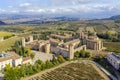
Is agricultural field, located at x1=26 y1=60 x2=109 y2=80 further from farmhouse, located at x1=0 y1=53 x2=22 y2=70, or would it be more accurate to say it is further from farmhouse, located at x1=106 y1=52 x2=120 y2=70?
farmhouse, located at x1=0 y1=53 x2=22 y2=70

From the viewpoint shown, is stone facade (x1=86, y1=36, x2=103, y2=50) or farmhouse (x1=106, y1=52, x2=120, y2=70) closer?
farmhouse (x1=106, y1=52, x2=120, y2=70)

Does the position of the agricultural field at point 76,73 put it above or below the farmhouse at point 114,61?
below

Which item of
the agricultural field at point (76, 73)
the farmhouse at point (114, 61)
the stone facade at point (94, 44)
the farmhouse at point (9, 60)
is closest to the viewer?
the agricultural field at point (76, 73)

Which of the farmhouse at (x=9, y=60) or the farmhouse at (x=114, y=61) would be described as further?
the farmhouse at (x=114, y=61)

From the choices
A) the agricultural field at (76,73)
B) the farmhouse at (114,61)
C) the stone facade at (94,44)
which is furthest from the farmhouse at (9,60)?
the stone facade at (94,44)

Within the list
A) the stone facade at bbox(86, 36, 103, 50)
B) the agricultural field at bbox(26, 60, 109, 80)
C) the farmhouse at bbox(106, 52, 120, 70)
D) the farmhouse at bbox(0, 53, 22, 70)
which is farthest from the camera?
the stone facade at bbox(86, 36, 103, 50)

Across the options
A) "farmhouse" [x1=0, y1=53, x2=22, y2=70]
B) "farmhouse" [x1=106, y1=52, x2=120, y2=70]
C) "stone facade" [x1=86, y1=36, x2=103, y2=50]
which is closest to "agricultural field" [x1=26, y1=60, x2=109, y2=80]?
"farmhouse" [x1=106, y1=52, x2=120, y2=70]

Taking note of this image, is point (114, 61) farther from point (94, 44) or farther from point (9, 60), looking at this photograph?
point (9, 60)

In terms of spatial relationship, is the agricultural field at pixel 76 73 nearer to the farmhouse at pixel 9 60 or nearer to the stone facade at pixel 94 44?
the farmhouse at pixel 9 60

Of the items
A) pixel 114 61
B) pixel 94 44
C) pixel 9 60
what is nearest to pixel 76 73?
pixel 114 61

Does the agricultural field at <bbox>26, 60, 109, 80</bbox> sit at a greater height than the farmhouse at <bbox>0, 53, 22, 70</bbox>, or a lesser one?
lesser
